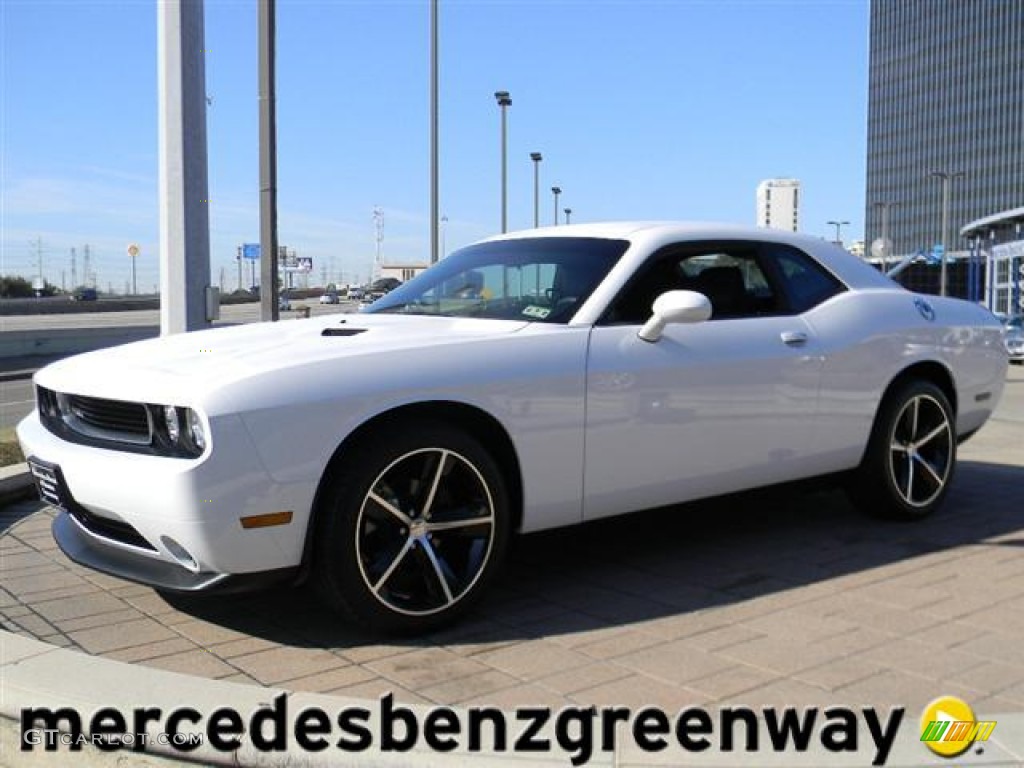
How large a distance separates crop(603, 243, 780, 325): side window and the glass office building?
114m

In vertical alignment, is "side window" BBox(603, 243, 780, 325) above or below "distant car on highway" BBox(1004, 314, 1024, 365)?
above

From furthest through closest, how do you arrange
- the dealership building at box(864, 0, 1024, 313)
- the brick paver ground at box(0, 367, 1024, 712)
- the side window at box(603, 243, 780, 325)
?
the dealership building at box(864, 0, 1024, 313) < the side window at box(603, 243, 780, 325) < the brick paver ground at box(0, 367, 1024, 712)

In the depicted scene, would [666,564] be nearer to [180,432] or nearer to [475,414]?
[475,414]

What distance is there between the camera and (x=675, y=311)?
13.8 ft

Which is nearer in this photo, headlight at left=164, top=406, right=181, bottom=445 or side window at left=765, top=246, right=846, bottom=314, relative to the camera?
headlight at left=164, top=406, right=181, bottom=445

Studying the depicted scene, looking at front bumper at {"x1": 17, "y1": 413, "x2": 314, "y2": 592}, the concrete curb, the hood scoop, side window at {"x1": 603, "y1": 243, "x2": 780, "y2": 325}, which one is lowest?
the concrete curb

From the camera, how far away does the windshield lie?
4.42 m

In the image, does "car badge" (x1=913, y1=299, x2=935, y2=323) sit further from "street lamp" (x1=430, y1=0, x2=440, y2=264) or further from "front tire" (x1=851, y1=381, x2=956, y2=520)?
"street lamp" (x1=430, y1=0, x2=440, y2=264)

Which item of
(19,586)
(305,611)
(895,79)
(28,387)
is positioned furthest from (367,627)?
(895,79)

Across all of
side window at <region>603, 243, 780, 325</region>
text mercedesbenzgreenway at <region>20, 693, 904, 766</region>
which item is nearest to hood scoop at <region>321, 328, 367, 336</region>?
side window at <region>603, 243, 780, 325</region>

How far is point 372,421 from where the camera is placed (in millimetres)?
3670

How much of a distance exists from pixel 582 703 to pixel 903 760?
90 cm

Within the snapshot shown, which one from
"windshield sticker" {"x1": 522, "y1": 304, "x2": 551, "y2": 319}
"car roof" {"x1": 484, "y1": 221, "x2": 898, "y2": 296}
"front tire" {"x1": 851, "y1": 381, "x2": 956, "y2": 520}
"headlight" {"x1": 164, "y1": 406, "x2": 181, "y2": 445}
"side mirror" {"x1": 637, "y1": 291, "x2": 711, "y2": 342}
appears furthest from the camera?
"front tire" {"x1": 851, "y1": 381, "x2": 956, "y2": 520}

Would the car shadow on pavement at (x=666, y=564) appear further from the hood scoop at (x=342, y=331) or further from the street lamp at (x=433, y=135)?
the street lamp at (x=433, y=135)
